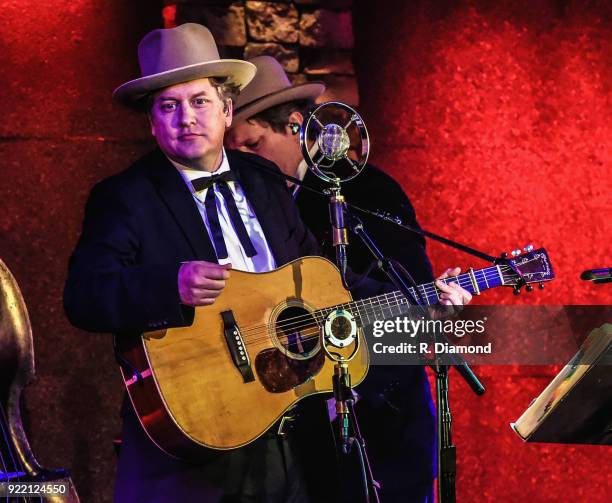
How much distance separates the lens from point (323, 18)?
4.51 metres

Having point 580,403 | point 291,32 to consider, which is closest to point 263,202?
point 580,403

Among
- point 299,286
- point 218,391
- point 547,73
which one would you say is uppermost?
point 547,73

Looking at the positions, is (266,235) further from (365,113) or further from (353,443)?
(365,113)

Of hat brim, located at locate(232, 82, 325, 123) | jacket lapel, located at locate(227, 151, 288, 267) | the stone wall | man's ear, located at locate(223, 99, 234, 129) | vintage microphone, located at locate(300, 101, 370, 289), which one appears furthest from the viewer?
the stone wall

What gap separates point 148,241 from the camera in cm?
292

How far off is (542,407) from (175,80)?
5.13 feet

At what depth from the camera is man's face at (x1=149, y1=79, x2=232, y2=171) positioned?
3.08m

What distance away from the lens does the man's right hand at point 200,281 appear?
2645mm

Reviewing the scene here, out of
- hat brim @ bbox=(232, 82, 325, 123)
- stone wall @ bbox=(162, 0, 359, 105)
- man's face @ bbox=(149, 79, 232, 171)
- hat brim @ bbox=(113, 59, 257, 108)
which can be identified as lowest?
man's face @ bbox=(149, 79, 232, 171)

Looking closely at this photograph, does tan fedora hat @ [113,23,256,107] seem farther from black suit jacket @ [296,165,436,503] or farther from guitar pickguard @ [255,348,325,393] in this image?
guitar pickguard @ [255,348,325,393]

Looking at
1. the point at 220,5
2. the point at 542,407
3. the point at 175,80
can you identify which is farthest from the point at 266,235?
the point at 220,5

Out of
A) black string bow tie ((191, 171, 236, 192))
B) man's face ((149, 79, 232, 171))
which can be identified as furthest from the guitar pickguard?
man's face ((149, 79, 232, 171))

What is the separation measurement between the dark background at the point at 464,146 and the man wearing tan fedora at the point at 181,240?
1.22 m

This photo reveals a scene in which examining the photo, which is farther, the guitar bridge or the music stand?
the guitar bridge
